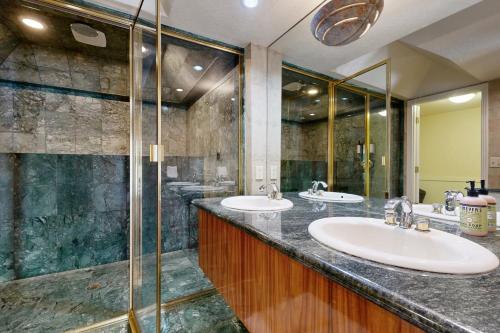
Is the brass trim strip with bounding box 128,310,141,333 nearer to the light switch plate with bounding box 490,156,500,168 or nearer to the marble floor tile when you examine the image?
the marble floor tile

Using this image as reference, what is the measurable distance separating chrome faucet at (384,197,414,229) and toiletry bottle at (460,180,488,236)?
0.16 metres

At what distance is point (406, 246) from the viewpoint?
795 millimetres

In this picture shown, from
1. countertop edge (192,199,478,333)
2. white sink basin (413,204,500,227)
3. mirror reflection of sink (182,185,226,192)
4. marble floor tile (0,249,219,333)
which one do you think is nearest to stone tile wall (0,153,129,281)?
marble floor tile (0,249,219,333)

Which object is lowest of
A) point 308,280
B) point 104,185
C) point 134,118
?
point 308,280

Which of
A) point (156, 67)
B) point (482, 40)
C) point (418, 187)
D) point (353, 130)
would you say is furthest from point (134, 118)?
point (482, 40)

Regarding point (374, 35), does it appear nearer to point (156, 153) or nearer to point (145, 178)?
point (156, 153)

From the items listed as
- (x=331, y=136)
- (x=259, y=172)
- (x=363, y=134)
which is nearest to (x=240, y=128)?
(x=259, y=172)

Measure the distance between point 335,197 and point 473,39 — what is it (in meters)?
0.96

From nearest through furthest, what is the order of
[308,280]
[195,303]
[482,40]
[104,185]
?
[308,280] → [482,40] → [195,303] → [104,185]

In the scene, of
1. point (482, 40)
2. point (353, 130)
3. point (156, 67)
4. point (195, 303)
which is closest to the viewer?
point (482, 40)

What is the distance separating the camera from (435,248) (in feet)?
2.34

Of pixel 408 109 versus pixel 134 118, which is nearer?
pixel 408 109

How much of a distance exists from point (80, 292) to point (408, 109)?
8.19 feet

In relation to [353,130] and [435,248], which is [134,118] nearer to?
[353,130]
